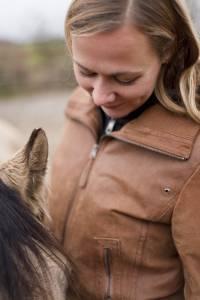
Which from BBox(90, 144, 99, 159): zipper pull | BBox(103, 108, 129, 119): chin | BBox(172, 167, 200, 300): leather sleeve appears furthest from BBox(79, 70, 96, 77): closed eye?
BBox(172, 167, 200, 300): leather sleeve

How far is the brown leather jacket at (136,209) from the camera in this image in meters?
1.53

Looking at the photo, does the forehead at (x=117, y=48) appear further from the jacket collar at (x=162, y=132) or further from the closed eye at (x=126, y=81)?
the jacket collar at (x=162, y=132)

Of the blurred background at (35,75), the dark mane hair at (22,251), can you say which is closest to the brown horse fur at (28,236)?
the dark mane hair at (22,251)

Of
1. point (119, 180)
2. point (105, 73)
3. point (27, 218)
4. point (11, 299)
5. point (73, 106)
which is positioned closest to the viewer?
point (11, 299)

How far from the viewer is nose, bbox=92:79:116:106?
148 centimetres

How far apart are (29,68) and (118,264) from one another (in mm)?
6386

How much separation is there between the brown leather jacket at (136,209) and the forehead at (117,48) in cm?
19

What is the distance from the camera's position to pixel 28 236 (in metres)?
1.32

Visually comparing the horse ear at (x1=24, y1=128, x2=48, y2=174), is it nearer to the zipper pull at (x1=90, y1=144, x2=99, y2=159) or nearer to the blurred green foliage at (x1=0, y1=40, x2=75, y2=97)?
the zipper pull at (x1=90, y1=144, x2=99, y2=159)

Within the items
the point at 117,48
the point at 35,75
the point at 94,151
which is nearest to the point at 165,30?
the point at 117,48

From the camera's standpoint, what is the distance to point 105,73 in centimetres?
146

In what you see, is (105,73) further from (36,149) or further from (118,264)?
(118,264)

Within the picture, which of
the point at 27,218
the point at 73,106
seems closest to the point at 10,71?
the point at 73,106

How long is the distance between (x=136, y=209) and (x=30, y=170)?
10.7 inches
